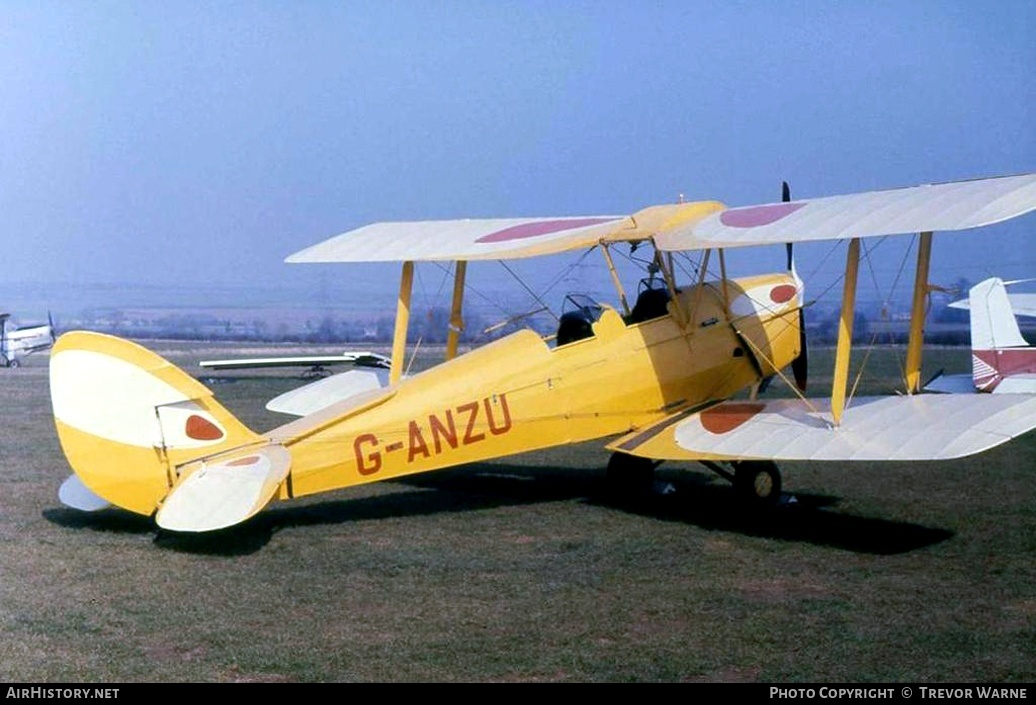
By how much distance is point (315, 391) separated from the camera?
36.3 ft

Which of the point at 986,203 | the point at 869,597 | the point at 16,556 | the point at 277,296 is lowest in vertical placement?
the point at 277,296

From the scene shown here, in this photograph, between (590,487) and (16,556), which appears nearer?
(16,556)

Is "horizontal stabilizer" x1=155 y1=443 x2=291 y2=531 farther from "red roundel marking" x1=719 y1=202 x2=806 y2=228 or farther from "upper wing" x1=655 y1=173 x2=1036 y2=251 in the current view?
"red roundel marking" x1=719 y1=202 x2=806 y2=228

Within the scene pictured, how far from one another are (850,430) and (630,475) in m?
2.03

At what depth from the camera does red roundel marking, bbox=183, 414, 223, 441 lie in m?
7.34

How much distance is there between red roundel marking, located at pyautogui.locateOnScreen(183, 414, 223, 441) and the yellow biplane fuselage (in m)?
0.42

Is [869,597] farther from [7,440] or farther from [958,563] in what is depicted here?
[7,440]

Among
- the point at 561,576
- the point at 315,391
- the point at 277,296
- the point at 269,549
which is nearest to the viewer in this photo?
the point at 561,576

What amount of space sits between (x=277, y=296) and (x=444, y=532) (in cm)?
14914

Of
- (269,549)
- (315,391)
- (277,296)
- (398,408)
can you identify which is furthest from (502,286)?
(277,296)

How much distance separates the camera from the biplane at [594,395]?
7.10 meters
